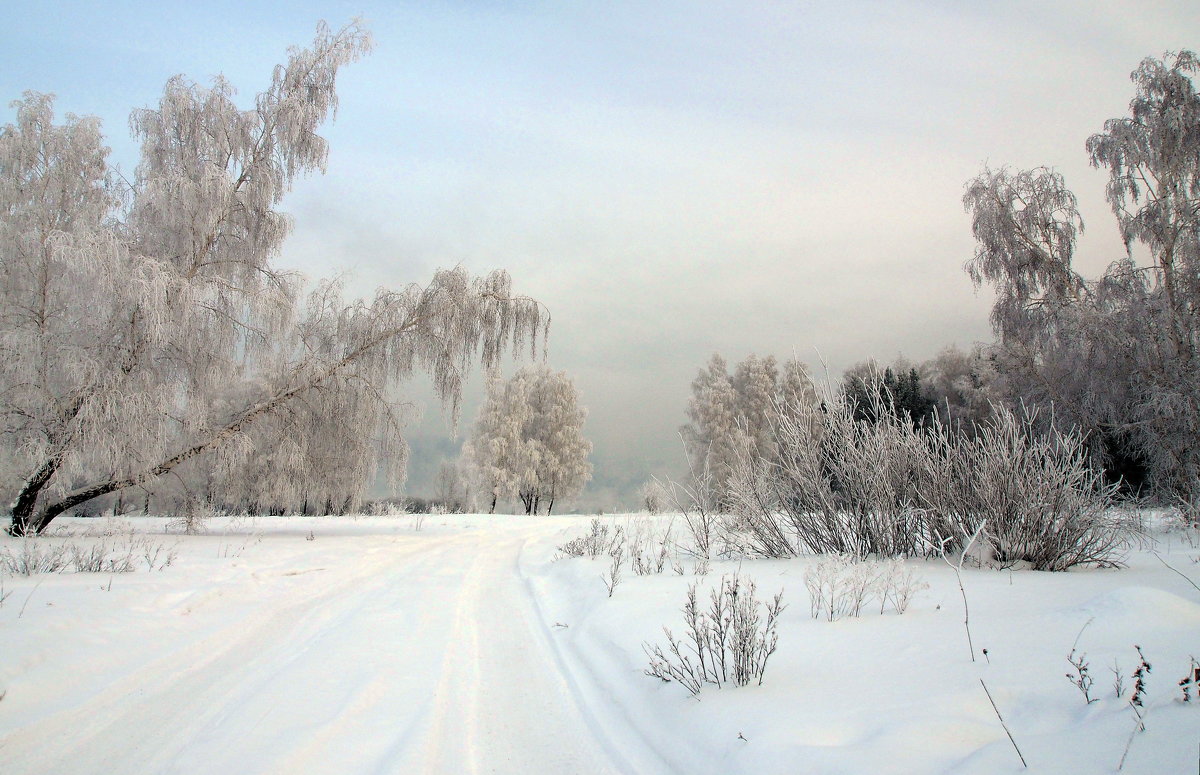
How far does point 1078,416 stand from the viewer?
1576 centimetres

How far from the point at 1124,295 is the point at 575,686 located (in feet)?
61.3

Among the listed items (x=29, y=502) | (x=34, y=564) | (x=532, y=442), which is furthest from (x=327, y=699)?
(x=532, y=442)

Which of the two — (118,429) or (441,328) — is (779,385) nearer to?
(441,328)

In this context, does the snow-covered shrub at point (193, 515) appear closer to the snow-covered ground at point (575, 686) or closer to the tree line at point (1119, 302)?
the snow-covered ground at point (575, 686)

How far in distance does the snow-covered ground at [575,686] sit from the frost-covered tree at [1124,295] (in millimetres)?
11740

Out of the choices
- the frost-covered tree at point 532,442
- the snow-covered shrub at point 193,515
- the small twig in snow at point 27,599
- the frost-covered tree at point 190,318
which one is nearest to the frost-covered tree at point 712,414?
the frost-covered tree at point 532,442

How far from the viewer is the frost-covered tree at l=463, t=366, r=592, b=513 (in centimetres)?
3525

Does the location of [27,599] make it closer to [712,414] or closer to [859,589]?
[859,589]

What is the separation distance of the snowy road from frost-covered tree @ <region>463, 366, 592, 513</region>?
29308 millimetres

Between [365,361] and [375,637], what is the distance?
10405 millimetres

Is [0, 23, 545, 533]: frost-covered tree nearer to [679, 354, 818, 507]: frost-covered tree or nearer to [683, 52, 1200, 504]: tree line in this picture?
[683, 52, 1200, 504]: tree line

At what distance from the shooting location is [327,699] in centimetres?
332

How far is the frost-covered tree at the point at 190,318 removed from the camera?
11086 millimetres

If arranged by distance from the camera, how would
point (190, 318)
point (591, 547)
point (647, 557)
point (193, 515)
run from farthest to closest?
point (193, 515) → point (190, 318) → point (591, 547) → point (647, 557)
